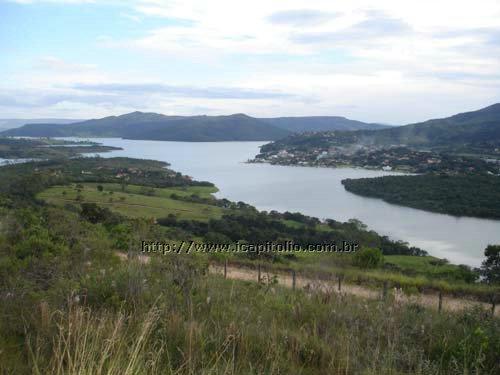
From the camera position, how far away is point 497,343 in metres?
2.65

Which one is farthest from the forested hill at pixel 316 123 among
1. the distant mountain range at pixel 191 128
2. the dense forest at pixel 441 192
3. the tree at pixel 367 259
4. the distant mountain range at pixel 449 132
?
the tree at pixel 367 259

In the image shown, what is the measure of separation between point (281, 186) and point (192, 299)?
168 feet

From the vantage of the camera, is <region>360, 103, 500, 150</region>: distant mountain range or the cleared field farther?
<region>360, 103, 500, 150</region>: distant mountain range

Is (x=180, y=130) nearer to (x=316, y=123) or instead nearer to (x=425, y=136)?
(x=316, y=123)

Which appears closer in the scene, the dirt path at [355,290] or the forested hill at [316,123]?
the dirt path at [355,290]

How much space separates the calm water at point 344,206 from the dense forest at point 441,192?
4.81ft

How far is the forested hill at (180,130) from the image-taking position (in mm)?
150250

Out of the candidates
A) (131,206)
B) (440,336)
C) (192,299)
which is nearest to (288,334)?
(192,299)

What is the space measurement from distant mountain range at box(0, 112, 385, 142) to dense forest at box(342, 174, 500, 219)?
102 metres

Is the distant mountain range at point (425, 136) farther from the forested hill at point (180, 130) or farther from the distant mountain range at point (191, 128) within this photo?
the distant mountain range at point (191, 128)

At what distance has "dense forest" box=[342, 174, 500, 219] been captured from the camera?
38938 mm

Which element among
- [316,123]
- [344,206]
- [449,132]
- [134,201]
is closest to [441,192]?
[344,206]

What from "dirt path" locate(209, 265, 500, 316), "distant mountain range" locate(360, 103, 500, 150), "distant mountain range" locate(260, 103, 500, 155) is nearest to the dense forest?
"dirt path" locate(209, 265, 500, 316)

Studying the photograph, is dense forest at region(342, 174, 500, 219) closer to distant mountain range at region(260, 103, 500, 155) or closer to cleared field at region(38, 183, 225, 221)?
cleared field at region(38, 183, 225, 221)
